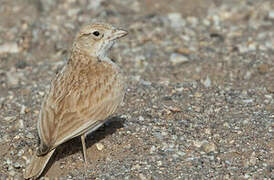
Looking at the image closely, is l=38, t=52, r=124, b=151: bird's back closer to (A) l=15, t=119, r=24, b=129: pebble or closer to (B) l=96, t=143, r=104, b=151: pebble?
(B) l=96, t=143, r=104, b=151: pebble

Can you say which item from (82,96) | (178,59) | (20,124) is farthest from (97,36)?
Result: (178,59)

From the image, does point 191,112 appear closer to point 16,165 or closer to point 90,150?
point 90,150

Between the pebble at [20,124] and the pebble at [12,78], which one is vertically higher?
the pebble at [12,78]

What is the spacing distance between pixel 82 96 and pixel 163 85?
2.33 m

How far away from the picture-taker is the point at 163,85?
800cm

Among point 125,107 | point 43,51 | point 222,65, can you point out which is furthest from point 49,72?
point 222,65

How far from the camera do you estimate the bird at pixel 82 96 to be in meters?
5.61

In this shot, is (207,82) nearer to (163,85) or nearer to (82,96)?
(163,85)

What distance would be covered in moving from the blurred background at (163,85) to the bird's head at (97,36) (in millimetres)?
959

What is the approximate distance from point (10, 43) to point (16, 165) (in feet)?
13.6

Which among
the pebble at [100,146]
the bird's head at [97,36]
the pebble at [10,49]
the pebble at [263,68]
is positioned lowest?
the pebble at [100,146]

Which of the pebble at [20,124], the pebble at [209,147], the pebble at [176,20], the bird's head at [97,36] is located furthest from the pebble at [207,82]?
the pebble at [20,124]

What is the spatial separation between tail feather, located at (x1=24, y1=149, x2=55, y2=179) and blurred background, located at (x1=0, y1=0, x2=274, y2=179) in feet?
1.06

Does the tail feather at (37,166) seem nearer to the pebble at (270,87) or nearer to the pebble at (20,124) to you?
the pebble at (20,124)
